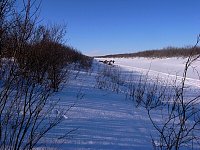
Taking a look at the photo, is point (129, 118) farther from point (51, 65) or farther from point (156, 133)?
point (51, 65)

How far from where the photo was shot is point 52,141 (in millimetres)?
3205

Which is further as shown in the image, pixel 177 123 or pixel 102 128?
pixel 177 123

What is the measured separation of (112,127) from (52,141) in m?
1.19

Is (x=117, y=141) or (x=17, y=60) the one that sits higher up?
(x=17, y=60)

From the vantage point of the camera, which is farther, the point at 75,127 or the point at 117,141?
the point at 75,127

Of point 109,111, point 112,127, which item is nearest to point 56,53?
point 109,111

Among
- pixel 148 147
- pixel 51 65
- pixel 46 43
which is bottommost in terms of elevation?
pixel 148 147

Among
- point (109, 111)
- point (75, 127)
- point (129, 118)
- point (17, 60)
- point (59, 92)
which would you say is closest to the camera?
point (17, 60)

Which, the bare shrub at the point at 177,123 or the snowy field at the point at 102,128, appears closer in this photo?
the bare shrub at the point at 177,123

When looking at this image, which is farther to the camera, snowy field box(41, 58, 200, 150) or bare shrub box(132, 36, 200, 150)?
snowy field box(41, 58, 200, 150)

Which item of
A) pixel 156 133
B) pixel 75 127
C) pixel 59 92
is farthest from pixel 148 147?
pixel 59 92

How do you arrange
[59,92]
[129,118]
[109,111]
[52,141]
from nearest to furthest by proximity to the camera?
[52,141], [129,118], [109,111], [59,92]

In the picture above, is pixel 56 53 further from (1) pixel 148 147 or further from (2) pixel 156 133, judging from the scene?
(1) pixel 148 147

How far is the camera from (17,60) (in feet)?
8.13
